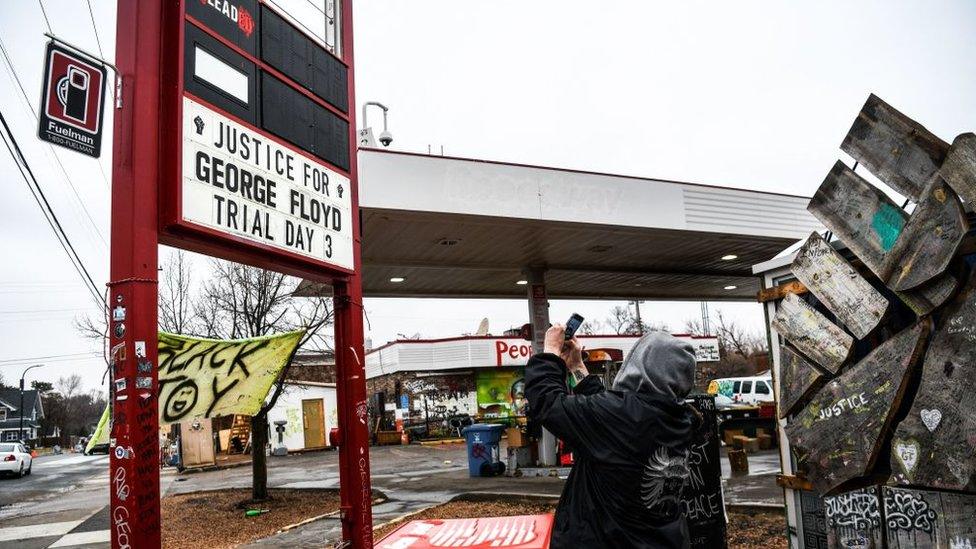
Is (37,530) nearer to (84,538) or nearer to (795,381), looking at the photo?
(84,538)

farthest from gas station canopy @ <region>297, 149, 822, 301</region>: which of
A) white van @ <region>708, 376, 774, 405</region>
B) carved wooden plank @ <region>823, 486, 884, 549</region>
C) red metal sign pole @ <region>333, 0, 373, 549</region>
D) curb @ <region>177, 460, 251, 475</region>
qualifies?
curb @ <region>177, 460, 251, 475</region>

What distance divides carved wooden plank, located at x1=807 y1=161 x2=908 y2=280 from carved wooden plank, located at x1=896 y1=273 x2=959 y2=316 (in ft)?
0.68

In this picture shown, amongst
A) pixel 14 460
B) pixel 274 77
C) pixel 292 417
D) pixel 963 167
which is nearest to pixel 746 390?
pixel 292 417

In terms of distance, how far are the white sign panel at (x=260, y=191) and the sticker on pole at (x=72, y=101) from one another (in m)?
0.52

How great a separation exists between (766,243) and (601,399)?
42.9 ft

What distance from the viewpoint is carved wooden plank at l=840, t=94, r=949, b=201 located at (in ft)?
13.6

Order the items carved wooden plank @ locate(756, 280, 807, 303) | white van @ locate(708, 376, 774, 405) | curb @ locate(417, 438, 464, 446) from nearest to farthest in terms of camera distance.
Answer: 1. carved wooden plank @ locate(756, 280, 807, 303)
2. white van @ locate(708, 376, 774, 405)
3. curb @ locate(417, 438, 464, 446)

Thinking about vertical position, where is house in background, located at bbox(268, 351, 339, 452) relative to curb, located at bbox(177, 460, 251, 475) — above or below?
above

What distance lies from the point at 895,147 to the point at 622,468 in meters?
3.17

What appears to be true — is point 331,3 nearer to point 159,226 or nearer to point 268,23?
point 268,23

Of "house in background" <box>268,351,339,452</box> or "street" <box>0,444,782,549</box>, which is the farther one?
"house in background" <box>268,351,339,452</box>

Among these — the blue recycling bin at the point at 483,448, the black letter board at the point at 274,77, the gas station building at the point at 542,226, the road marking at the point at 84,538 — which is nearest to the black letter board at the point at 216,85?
the black letter board at the point at 274,77

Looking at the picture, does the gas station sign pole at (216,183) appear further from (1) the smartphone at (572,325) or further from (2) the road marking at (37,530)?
(2) the road marking at (37,530)

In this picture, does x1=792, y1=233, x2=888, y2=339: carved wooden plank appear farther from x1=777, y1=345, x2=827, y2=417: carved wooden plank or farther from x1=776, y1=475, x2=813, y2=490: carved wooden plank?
x1=776, y1=475, x2=813, y2=490: carved wooden plank
